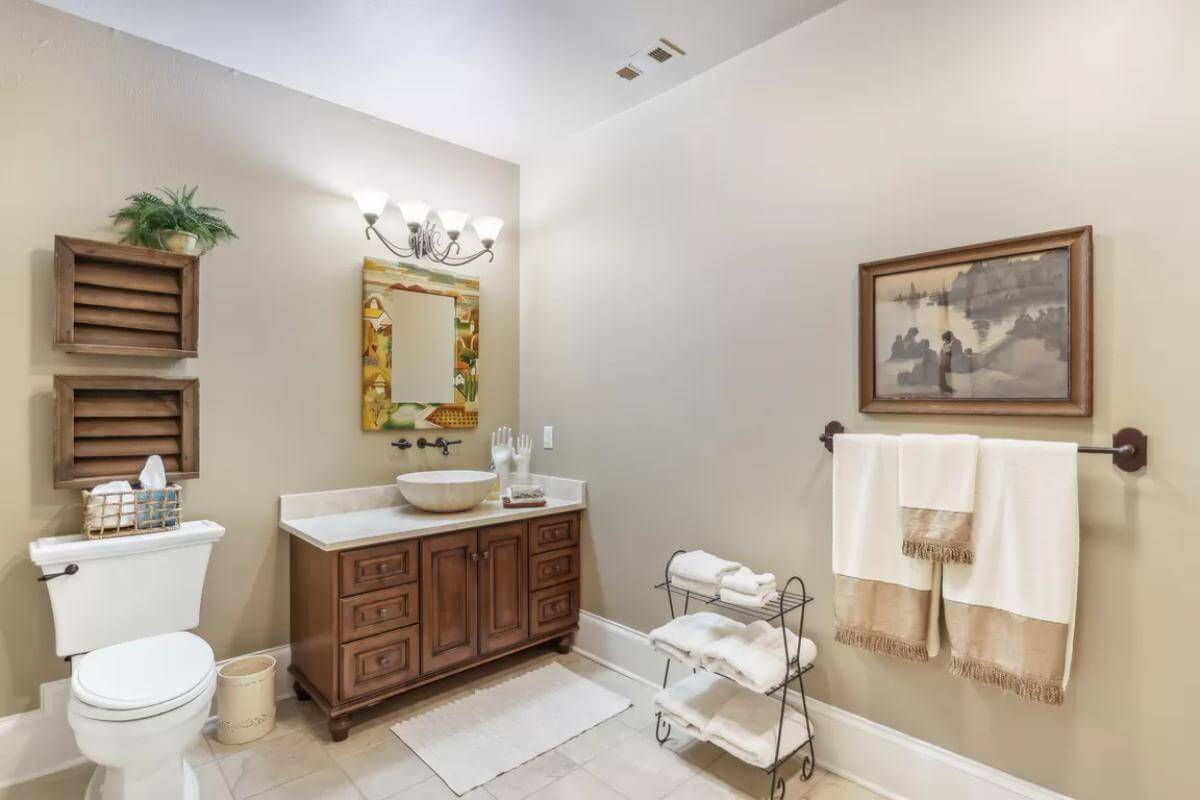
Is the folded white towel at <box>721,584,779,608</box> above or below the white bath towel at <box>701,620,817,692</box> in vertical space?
above

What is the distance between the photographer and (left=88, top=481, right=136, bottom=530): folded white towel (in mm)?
1979

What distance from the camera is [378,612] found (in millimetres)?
2303

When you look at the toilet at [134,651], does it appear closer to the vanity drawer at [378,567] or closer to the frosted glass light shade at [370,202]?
the vanity drawer at [378,567]

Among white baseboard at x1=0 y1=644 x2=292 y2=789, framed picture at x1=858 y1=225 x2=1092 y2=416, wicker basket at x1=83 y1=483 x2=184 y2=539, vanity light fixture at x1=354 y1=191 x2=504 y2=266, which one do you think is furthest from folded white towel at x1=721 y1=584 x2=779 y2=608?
white baseboard at x1=0 y1=644 x2=292 y2=789

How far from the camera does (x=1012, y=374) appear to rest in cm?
169

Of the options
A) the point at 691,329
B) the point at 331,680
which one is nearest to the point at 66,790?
the point at 331,680

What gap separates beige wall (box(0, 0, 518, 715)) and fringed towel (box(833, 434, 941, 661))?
1.98 meters

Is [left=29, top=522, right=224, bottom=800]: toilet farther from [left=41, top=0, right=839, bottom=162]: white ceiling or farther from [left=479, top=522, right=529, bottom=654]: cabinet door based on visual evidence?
[left=41, top=0, right=839, bottom=162]: white ceiling

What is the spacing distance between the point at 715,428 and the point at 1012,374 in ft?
3.39

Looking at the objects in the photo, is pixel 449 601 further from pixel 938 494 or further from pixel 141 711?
pixel 938 494

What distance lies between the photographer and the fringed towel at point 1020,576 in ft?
5.03

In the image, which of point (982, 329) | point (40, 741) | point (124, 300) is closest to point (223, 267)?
point (124, 300)

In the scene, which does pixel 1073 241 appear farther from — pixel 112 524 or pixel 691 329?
pixel 112 524

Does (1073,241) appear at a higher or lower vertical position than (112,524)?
higher
